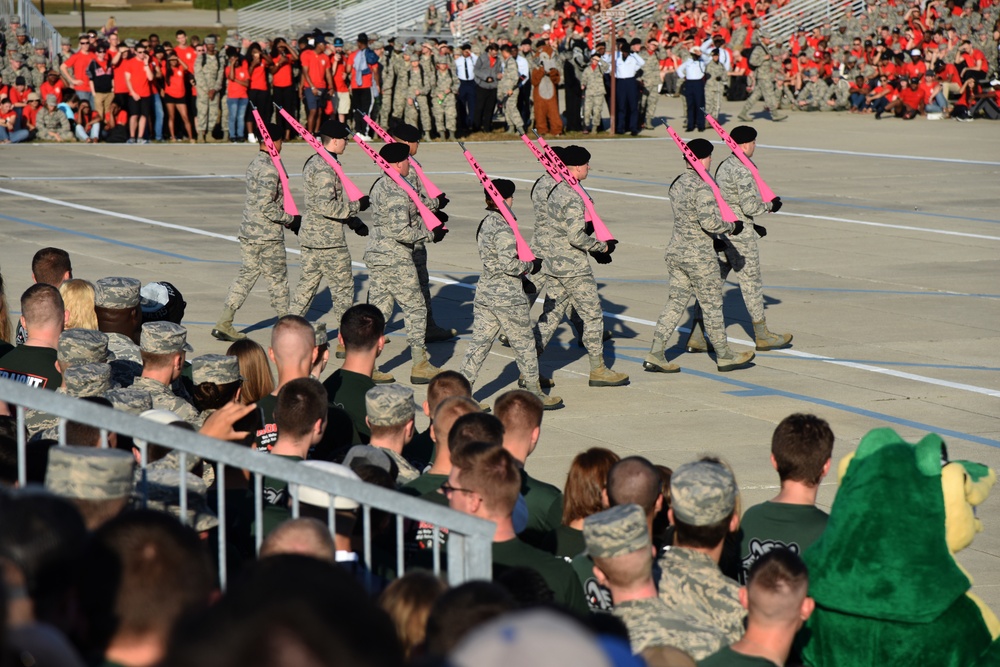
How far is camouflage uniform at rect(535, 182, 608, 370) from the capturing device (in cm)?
1137

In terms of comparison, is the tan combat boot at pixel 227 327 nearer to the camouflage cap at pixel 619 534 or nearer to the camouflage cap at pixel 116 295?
the camouflage cap at pixel 116 295

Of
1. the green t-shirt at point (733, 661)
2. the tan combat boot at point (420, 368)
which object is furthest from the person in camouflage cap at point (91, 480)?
the tan combat boot at point (420, 368)

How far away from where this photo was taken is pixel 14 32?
32125 millimetres

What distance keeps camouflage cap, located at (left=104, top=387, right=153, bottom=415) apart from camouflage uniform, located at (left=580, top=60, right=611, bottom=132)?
2586cm

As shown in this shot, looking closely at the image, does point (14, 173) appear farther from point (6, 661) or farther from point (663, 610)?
point (6, 661)

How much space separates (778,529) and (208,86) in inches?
984

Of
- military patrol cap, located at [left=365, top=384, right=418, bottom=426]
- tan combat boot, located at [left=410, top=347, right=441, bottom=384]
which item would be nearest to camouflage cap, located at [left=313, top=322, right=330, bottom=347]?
military patrol cap, located at [left=365, top=384, right=418, bottom=426]

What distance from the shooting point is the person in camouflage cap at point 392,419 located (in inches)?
246

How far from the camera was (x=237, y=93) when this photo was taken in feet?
93.1

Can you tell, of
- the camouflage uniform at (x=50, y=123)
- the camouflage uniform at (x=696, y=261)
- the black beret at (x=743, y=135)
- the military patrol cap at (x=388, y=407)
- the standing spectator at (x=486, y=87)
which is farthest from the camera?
the standing spectator at (x=486, y=87)

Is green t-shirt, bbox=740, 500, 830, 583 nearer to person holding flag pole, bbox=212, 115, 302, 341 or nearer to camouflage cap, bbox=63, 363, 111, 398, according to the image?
camouflage cap, bbox=63, 363, 111, 398

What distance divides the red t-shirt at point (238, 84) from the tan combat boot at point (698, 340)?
17.3 m

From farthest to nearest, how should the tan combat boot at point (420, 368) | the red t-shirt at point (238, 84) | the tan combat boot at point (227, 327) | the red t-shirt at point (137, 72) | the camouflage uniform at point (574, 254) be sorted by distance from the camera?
1. the red t-shirt at point (238, 84)
2. the red t-shirt at point (137, 72)
3. the tan combat boot at point (227, 327)
4. the tan combat boot at point (420, 368)
5. the camouflage uniform at point (574, 254)

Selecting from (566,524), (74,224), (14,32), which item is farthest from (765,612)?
(14,32)
